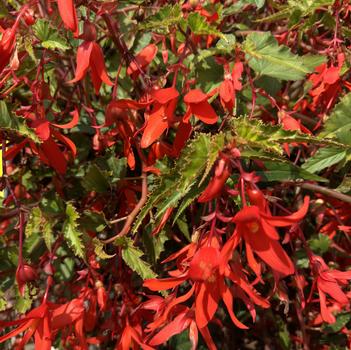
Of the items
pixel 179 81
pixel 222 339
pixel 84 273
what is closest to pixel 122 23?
pixel 179 81

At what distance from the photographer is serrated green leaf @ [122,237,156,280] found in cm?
80

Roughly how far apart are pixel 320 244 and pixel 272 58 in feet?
1.24

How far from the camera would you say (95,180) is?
950 mm

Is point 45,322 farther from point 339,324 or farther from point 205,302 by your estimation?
point 339,324

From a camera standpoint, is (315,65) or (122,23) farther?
(122,23)

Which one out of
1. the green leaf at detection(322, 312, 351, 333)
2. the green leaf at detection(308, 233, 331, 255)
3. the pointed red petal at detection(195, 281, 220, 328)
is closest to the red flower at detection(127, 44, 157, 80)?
the pointed red petal at detection(195, 281, 220, 328)

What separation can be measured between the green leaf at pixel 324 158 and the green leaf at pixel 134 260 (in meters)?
0.29

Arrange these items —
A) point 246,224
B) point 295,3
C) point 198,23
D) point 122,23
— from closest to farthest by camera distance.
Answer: point 246,224
point 198,23
point 295,3
point 122,23

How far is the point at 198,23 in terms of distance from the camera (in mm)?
778

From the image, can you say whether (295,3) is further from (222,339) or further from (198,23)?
(222,339)

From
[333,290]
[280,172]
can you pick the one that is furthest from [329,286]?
[280,172]

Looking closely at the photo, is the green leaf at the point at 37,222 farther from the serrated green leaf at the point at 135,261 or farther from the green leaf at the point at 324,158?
the green leaf at the point at 324,158

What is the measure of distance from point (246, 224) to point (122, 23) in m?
0.73

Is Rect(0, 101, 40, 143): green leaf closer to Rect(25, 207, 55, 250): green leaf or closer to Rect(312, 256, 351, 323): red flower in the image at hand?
Rect(25, 207, 55, 250): green leaf
